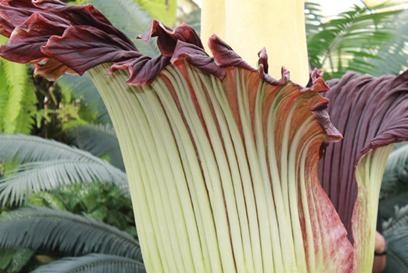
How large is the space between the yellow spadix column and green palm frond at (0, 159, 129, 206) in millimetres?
1276

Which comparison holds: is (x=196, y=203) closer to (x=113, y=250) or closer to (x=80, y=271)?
(x=80, y=271)

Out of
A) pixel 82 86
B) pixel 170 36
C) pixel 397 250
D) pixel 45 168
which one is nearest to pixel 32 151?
pixel 45 168

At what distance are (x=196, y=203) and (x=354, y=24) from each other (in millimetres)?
2309

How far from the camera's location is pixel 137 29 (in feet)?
8.09

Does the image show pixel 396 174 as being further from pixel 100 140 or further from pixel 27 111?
pixel 27 111

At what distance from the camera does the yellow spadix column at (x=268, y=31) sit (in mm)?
860

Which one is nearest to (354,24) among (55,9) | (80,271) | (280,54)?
(80,271)

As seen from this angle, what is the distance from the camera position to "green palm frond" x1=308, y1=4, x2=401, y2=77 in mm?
2881

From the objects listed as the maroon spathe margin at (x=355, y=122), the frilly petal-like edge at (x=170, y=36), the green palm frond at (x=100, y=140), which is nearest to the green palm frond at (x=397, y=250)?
the green palm frond at (x=100, y=140)

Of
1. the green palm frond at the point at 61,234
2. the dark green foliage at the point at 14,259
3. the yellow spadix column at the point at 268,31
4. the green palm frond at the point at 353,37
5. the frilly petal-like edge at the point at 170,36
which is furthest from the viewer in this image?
the green palm frond at the point at 353,37

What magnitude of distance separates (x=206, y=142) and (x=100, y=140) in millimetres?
2127

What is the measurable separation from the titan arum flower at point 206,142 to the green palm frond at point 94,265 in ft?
4.43

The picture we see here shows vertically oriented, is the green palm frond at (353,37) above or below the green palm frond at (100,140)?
above

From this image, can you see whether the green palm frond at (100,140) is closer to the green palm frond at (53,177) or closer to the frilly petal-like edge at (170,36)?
the green palm frond at (53,177)
